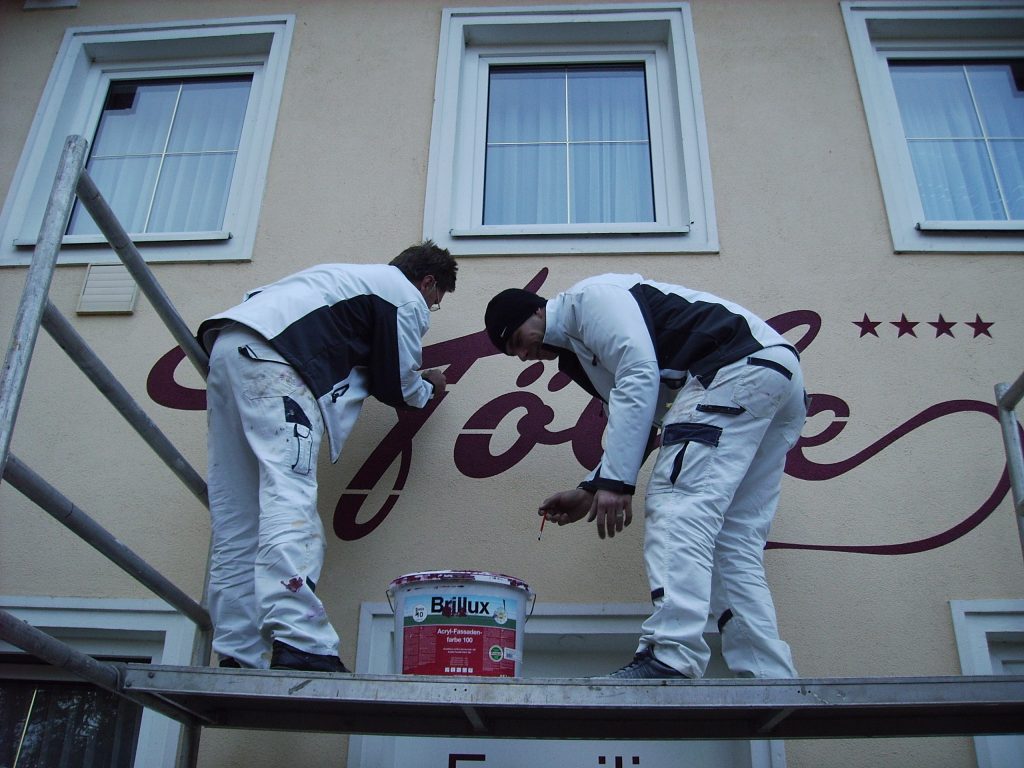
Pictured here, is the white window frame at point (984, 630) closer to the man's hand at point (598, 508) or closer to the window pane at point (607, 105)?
the man's hand at point (598, 508)

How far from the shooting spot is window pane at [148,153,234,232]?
16.8ft

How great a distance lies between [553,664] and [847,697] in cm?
157

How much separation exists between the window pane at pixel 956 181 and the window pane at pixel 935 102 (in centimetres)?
8

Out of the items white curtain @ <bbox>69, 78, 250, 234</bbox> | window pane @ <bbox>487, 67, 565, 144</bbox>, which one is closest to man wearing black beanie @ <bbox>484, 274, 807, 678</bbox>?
window pane @ <bbox>487, 67, 565, 144</bbox>

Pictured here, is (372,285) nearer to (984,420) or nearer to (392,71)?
(392,71)

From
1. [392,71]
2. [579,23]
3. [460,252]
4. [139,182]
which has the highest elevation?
[579,23]

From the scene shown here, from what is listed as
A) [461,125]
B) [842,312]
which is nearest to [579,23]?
[461,125]

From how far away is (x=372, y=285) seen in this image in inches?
144

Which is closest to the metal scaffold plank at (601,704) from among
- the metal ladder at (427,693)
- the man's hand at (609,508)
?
the metal ladder at (427,693)

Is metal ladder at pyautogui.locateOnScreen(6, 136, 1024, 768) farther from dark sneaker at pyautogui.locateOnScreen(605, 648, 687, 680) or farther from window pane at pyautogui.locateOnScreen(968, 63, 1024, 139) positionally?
window pane at pyautogui.locateOnScreen(968, 63, 1024, 139)

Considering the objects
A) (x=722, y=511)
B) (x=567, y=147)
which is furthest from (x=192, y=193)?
(x=722, y=511)

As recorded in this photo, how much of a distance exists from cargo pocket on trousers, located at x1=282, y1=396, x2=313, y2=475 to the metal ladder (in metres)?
0.44

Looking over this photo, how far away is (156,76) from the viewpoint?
560 centimetres

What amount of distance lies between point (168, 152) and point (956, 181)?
4028 mm
